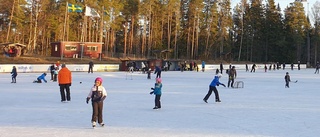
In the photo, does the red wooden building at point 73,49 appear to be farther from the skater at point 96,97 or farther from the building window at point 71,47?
the skater at point 96,97

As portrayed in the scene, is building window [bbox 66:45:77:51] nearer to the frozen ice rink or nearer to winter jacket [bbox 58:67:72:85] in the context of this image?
the frozen ice rink

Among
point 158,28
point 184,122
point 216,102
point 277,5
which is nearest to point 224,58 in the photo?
point 158,28

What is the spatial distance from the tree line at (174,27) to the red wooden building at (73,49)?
4063 millimetres

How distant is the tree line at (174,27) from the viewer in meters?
58.6

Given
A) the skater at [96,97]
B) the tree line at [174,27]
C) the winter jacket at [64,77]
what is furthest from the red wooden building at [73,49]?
the skater at [96,97]

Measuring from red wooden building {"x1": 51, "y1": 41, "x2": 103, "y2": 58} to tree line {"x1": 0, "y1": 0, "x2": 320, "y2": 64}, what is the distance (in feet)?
13.3

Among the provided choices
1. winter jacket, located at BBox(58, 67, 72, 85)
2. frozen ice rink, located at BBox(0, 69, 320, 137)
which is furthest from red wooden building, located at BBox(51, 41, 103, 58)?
frozen ice rink, located at BBox(0, 69, 320, 137)

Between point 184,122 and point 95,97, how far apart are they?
7.85ft

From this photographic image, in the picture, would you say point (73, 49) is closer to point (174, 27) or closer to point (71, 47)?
point (71, 47)

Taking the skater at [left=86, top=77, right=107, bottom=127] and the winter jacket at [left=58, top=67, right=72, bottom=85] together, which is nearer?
the skater at [left=86, top=77, right=107, bottom=127]

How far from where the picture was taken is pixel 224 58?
73.5 m

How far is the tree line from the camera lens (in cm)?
5856

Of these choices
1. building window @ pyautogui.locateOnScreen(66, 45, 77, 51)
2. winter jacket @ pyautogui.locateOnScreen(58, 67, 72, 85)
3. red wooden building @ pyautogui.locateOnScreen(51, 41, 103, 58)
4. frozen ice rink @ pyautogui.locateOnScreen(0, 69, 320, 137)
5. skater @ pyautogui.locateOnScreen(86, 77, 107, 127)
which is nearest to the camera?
frozen ice rink @ pyautogui.locateOnScreen(0, 69, 320, 137)

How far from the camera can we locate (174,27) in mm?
76250
